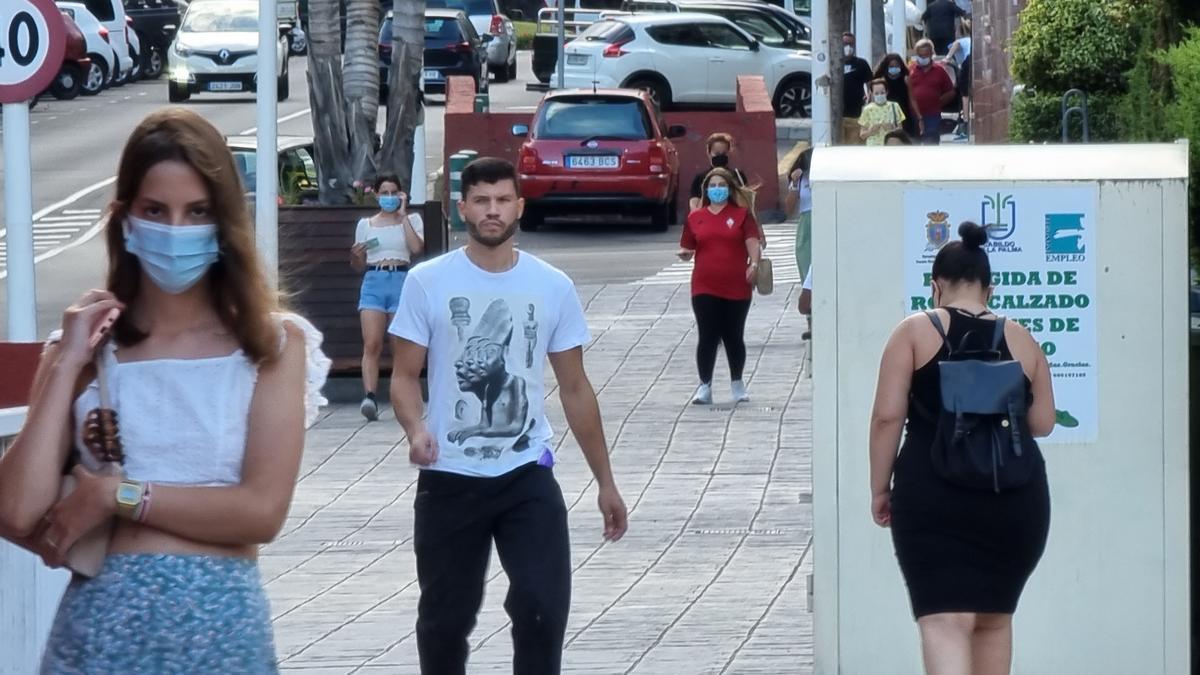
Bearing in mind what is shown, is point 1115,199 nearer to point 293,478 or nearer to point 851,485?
point 851,485

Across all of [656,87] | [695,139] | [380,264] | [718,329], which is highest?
[656,87]

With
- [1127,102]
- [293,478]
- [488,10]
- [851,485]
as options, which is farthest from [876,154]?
[488,10]

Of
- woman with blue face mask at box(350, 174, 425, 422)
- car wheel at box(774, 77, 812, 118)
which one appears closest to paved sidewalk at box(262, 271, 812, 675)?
woman with blue face mask at box(350, 174, 425, 422)

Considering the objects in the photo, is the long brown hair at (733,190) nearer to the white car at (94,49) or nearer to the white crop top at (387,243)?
the white crop top at (387,243)

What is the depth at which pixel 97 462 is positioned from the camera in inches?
131

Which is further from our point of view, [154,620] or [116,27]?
[116,27]

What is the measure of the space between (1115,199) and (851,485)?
3.88 feet

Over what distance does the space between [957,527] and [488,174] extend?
1.62 meters

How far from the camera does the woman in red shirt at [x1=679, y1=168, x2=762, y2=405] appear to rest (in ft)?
45.3

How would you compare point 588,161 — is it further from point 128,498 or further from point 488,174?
point 128,498

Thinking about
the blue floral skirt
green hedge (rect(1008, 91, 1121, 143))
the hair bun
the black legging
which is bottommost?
the black legging

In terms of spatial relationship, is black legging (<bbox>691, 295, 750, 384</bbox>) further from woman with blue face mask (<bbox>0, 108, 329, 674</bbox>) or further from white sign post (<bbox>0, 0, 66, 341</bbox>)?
woman with blue face mask (<bbox>0, 108, 329, 674</bbox>)

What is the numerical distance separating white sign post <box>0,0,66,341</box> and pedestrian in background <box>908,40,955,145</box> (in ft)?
68.5

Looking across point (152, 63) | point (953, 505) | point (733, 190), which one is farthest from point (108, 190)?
point (152, 63)
